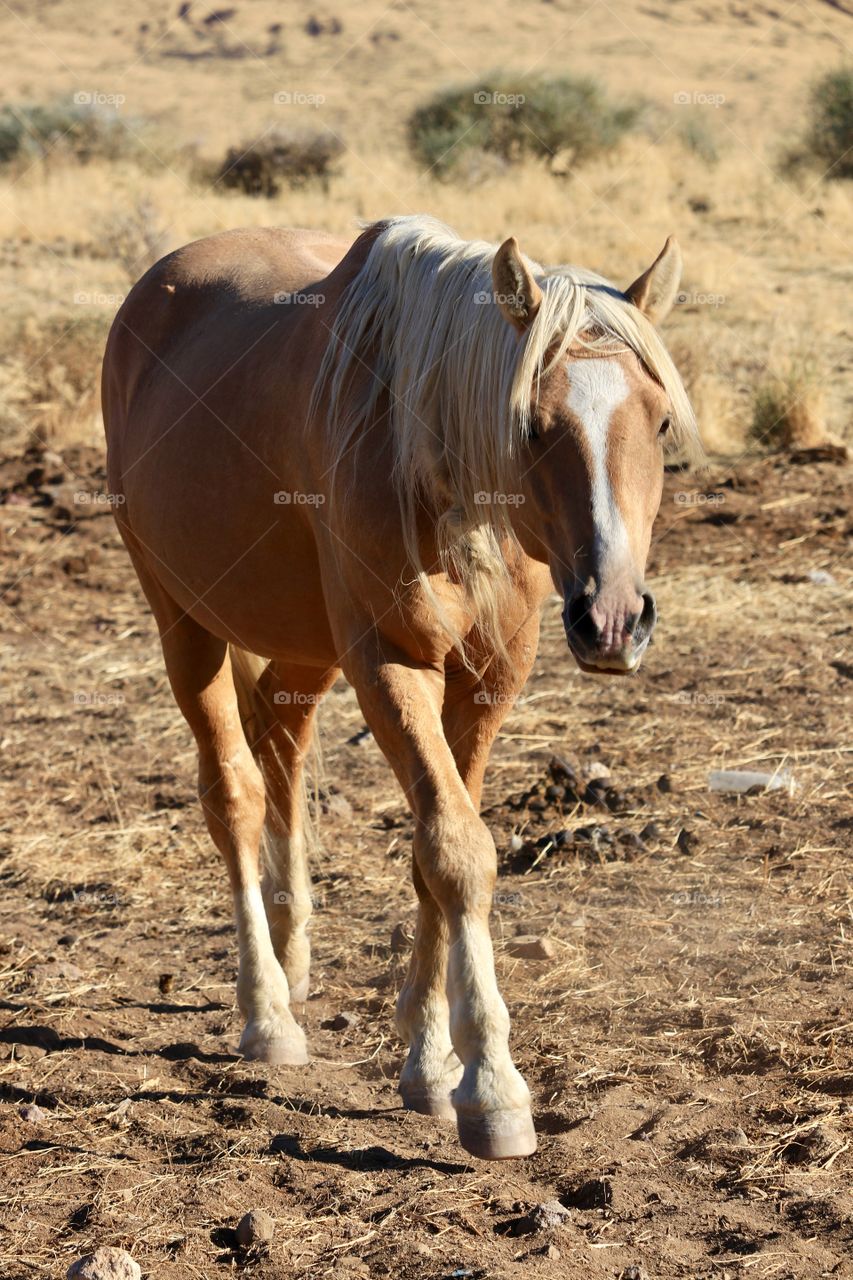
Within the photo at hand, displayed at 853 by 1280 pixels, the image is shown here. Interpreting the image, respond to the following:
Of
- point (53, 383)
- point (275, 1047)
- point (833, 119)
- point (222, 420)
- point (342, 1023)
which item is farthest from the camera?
point (833, 119)

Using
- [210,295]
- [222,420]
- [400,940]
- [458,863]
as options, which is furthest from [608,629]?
[210,295]

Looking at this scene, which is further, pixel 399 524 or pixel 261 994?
pixel 261 994

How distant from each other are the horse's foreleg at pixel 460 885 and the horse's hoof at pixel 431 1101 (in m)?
0.48

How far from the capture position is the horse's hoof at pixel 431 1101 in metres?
3.43

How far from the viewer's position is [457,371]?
309 cm

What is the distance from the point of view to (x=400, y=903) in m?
4.84

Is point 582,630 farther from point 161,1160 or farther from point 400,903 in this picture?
point 400,903

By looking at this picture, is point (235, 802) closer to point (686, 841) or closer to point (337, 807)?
point (337, 807)

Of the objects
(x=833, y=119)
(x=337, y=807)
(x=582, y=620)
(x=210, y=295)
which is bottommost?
(x=833, y=119)

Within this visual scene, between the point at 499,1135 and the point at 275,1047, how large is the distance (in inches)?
46.4

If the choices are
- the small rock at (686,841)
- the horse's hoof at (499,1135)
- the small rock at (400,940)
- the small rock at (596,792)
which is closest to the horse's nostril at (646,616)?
the horse's hoof at (499,1135)

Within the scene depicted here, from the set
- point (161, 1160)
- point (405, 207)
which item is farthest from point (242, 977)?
point (405, 207)

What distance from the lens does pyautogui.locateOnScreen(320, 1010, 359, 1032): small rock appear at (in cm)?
412

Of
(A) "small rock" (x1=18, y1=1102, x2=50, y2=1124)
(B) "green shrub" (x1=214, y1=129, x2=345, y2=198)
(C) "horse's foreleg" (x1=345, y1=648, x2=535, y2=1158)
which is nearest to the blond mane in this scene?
(C) "horse's foreleg" (x1=345, y1=648, x2=535, y2=1158)
